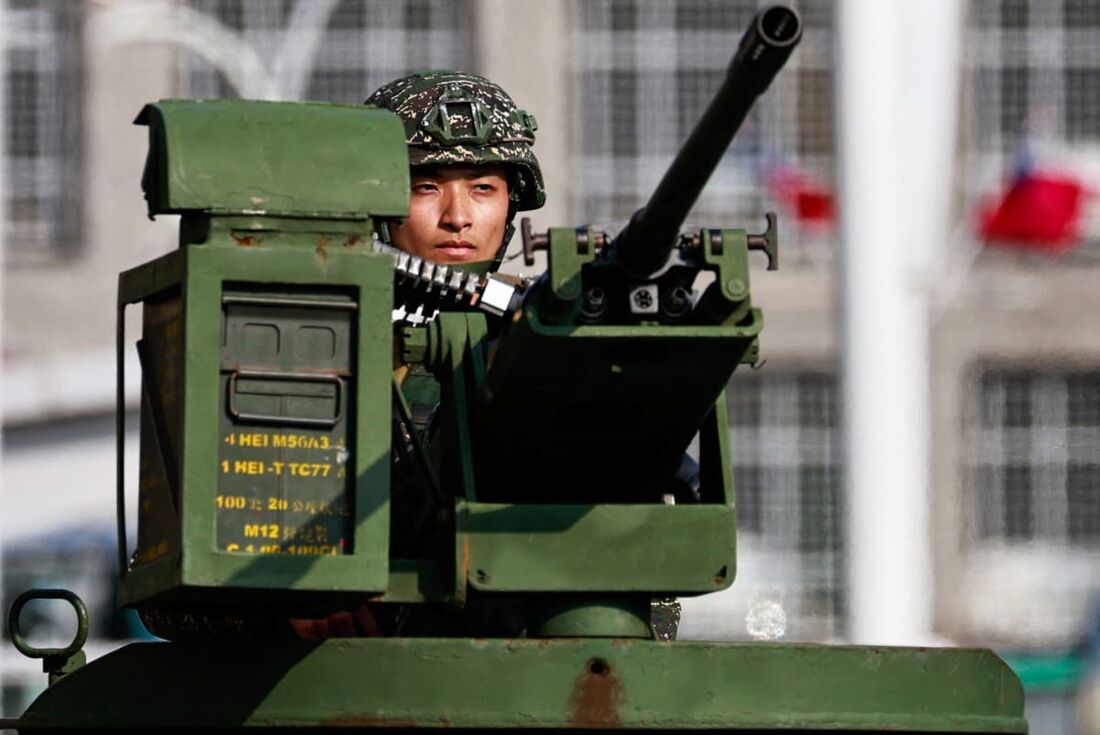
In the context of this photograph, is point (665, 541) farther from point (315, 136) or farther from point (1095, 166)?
point (1095, 166)

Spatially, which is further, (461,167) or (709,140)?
(461,167)

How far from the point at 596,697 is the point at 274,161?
1.33 meters

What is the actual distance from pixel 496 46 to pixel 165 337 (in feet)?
125

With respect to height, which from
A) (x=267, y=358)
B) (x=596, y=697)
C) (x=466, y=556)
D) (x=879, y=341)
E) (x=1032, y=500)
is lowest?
(x=1032, y=500)

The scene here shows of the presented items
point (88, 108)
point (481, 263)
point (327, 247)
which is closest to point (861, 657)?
point (327, 247)

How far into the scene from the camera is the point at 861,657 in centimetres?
820

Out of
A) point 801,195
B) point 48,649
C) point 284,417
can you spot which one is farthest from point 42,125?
point 284,417

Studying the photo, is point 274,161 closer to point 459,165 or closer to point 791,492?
point 459,165

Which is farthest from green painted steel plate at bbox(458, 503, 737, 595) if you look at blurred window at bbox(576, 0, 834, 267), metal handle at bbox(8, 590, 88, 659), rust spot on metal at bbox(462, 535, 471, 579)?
blurred window at bbox(576, 0, 834, 267)

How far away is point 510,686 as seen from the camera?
807 centimetres

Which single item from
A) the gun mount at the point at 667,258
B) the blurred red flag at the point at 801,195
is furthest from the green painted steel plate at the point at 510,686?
the blurred red flag at the point at 801,195

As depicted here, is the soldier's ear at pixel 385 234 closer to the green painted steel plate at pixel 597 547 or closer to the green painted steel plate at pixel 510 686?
the green painted steel plate at pixel 597 547

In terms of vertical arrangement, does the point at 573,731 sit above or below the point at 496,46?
below

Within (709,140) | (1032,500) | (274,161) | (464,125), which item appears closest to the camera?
(709,140)
